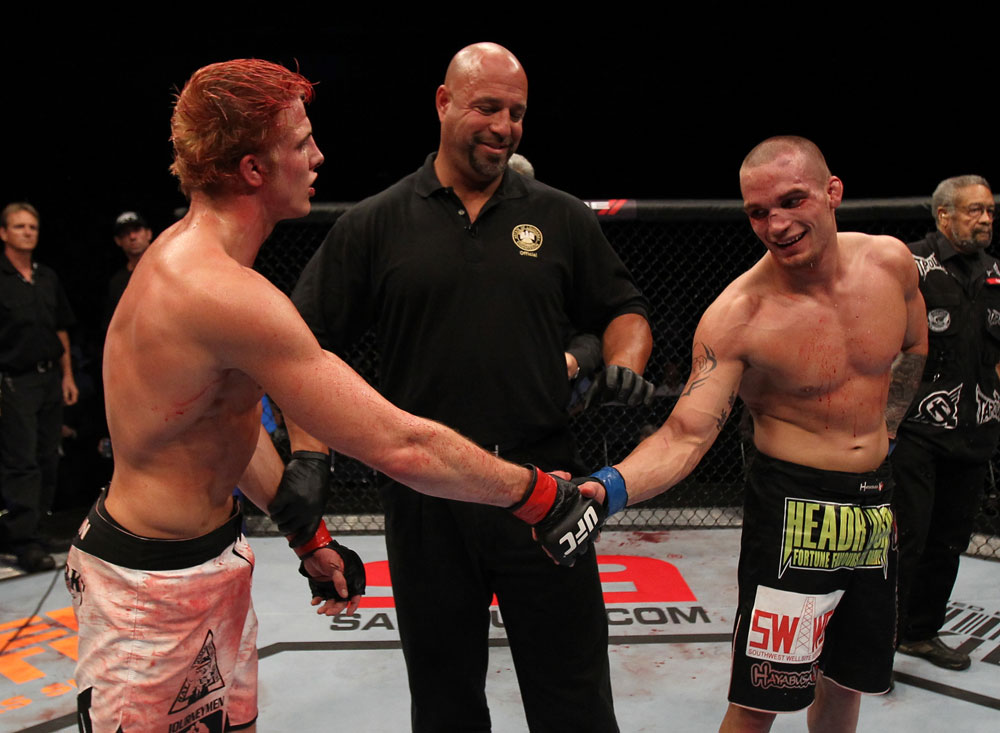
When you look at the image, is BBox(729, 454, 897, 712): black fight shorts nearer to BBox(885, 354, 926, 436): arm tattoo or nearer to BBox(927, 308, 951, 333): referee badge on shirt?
BBox(885, 354, 926, 436): arm tattoo

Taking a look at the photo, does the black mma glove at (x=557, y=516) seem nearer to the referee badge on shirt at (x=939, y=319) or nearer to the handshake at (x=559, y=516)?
the handshake at (x=559, y=516)

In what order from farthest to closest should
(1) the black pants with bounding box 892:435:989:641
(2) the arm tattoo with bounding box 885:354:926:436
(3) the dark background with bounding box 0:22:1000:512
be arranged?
(3) the dark background with bounding box 0:22:1000:512 < (1) the black pants with bounding box 892:435:989:641 < (2) the arm tattoo with bounding box 885:354:926:436

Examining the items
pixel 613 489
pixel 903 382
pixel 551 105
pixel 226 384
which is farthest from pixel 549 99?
pixel 226 384

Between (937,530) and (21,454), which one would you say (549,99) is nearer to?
(21,454)

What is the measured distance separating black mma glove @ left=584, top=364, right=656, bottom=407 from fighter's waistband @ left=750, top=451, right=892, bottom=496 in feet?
1.13

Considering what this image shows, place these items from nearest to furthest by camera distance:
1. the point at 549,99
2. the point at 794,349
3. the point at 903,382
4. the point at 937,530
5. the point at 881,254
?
the point at 794,349
the point at 881,254
the point at 903,382
the point at 937,530
the point at 549,99

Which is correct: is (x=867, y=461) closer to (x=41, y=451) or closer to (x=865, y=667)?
(x=865, y=667)

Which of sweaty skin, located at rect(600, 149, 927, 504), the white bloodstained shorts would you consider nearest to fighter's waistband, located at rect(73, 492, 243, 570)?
the white bloodstained shorts

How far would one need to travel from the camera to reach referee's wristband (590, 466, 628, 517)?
1.72 m

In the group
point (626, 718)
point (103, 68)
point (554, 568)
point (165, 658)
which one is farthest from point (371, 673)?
point (103, 68)

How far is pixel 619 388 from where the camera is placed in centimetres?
176

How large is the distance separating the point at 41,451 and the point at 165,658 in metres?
3.03

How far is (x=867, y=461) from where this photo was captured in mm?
1894

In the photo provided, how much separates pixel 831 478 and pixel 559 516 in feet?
2.16
